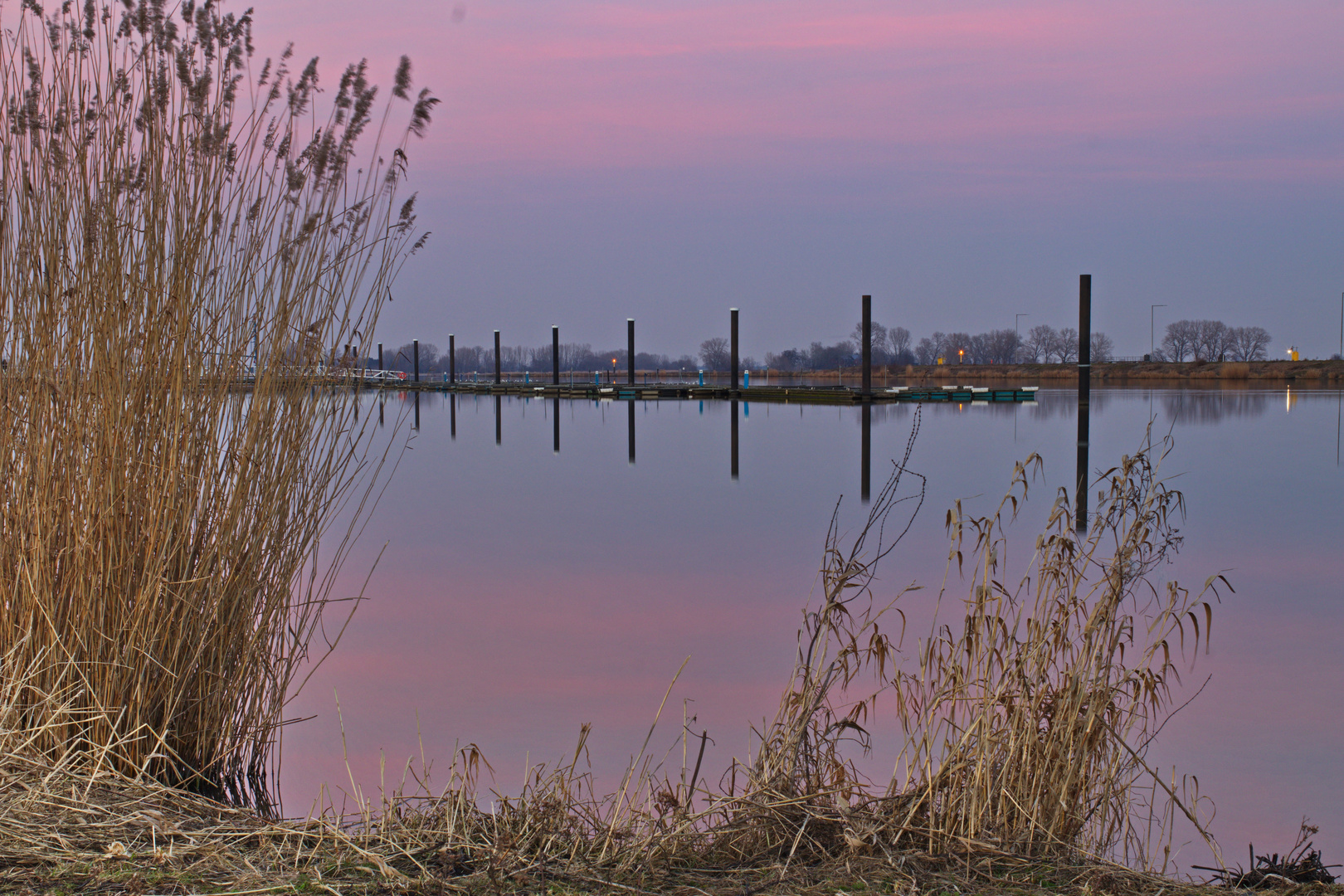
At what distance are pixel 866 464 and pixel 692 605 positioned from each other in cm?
752

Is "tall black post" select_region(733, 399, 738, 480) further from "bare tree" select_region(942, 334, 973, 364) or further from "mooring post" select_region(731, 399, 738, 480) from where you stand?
"bare tree" select_region(942, 334, 973, 364)

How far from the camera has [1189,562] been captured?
7.36 meters

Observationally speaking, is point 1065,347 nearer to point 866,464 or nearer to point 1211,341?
point 1211,341

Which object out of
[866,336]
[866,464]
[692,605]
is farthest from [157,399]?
[866,336]

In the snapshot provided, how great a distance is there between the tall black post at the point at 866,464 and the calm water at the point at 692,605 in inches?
6.6

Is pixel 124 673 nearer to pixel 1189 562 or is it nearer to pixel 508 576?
pixel 508 576

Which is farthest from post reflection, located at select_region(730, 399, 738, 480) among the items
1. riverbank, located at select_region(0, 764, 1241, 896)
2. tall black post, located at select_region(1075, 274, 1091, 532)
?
riverbank, located at select_region(0, 764, 1241, 896)

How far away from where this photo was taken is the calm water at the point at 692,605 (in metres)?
3.92

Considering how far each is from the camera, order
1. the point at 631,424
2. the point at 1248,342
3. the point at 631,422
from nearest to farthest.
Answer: the point at 631,424 → the point at 631,422 → the point at 1248,342

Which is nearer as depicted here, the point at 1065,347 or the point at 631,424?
the point at 631,424

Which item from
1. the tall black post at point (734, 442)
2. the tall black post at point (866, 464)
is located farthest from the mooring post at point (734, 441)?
the tall black post at point (866, 464)

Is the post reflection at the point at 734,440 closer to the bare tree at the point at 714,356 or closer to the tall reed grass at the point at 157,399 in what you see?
the tall reed grass at the point at 157,399

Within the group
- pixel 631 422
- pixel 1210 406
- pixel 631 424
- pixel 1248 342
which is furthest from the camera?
pixel 1248 342

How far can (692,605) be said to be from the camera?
6160mm
